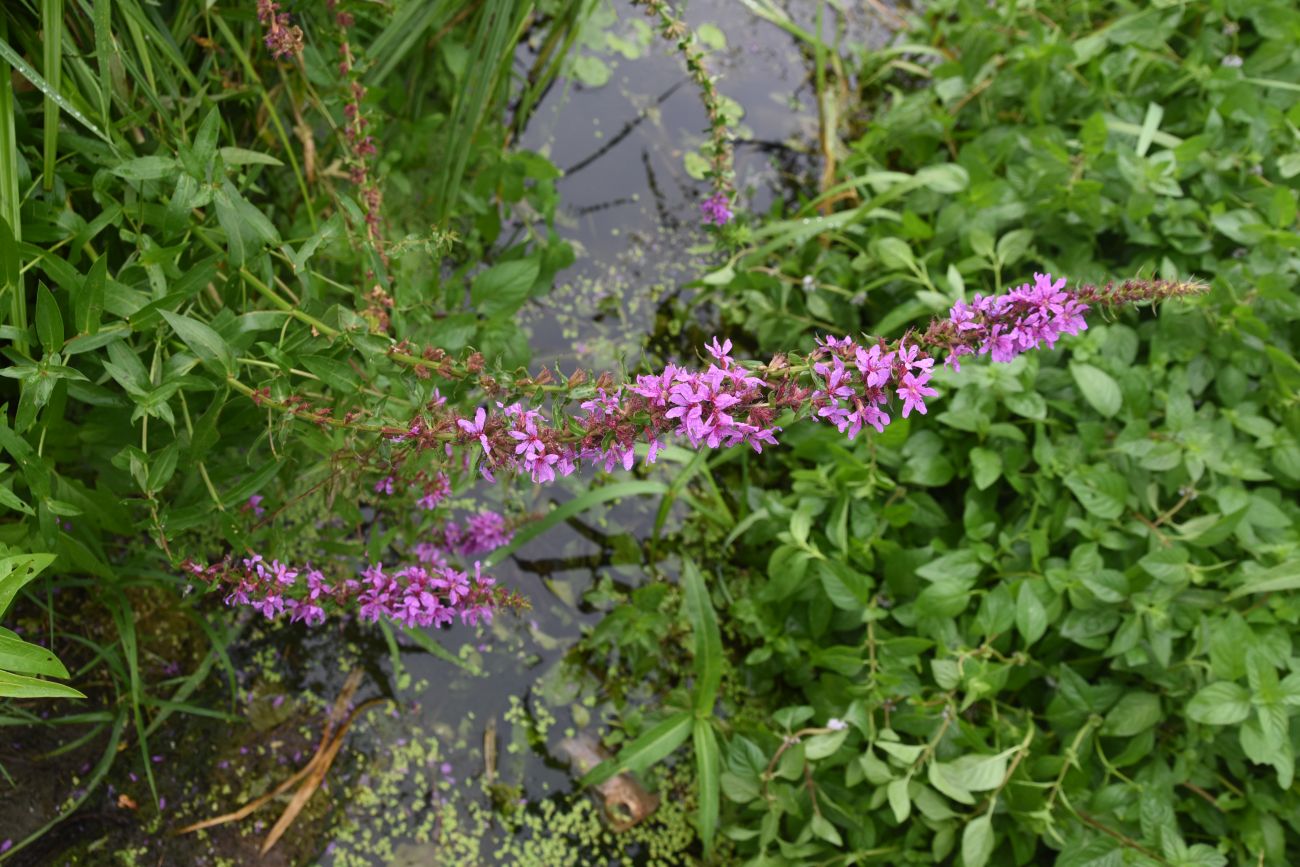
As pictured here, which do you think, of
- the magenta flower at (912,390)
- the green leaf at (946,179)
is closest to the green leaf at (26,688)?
the magenta flower at (912,390)

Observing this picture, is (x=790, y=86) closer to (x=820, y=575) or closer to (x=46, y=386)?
(x=820, y=575)

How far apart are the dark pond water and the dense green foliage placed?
19 cm

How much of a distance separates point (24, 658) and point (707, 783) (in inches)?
52.6

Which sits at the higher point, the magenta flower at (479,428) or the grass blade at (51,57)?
the grass blade at (51,57)

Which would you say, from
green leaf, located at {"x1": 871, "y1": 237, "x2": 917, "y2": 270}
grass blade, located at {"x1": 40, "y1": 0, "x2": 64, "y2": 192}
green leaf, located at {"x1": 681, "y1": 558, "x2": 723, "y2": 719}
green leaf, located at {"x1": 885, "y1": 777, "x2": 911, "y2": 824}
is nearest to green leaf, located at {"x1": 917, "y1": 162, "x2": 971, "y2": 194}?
green leaf, located at {"x1": 871, "y1": 237, "x2": 917, "y2": 270}

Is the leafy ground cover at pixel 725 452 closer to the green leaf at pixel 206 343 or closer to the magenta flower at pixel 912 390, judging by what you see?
the green leaf at pixel 206 343

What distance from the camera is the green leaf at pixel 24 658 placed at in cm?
119

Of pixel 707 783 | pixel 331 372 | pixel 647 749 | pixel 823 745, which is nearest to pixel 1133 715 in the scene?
pixel 823 745

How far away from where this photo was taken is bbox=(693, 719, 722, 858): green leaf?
206 centimetres

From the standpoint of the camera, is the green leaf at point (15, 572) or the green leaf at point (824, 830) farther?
the green leaf at point (824, 830)

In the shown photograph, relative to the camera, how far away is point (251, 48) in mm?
2150

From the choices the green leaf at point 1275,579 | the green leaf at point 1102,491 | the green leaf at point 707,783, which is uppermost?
the green leaf at point 1102,491

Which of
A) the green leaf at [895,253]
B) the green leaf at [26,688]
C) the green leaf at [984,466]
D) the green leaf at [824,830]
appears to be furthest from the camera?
the green leaf at [895,253]

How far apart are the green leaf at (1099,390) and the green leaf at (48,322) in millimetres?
2063
